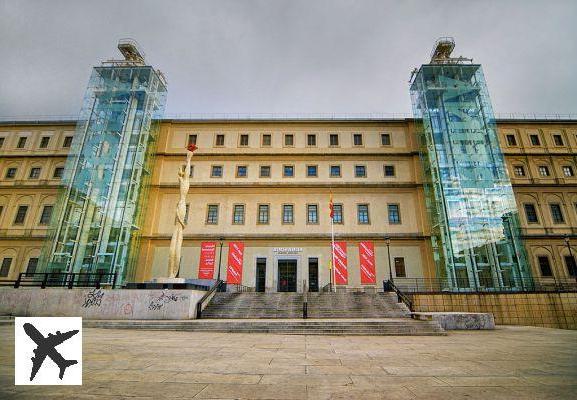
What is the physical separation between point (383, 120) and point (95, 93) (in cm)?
2786

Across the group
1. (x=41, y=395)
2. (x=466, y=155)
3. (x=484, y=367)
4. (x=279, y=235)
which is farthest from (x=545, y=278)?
(x=41, y=395)

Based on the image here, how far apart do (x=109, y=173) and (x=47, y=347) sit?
26.0m

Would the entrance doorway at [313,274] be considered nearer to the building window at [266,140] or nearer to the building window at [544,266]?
the building window at [266,140]

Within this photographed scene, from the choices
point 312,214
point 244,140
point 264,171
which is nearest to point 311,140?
point 264,171

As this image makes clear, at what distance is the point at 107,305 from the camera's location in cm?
1442

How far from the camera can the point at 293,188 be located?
91.4 feet

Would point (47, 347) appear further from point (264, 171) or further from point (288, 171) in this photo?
point (288, 171)

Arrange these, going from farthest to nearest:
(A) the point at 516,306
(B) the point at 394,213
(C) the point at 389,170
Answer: (C) the point at 389,170 < (B) the point at 394,213 < (A) the point at 516,306

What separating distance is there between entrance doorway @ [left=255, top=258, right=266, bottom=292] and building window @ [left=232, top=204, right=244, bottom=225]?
12.7 ft

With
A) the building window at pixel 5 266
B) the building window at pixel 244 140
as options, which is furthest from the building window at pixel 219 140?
the building window at pixel 5 266

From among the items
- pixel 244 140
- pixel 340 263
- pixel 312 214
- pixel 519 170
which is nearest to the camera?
pixel 340 263

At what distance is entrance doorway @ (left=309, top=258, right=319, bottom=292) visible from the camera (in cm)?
2511

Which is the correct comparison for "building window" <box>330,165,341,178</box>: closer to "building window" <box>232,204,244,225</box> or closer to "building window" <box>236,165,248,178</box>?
"building window" <box>236,165,248,178</box>

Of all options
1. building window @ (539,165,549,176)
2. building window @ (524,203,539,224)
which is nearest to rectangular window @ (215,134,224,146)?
Answer: building window @ (524,203,539,224)
